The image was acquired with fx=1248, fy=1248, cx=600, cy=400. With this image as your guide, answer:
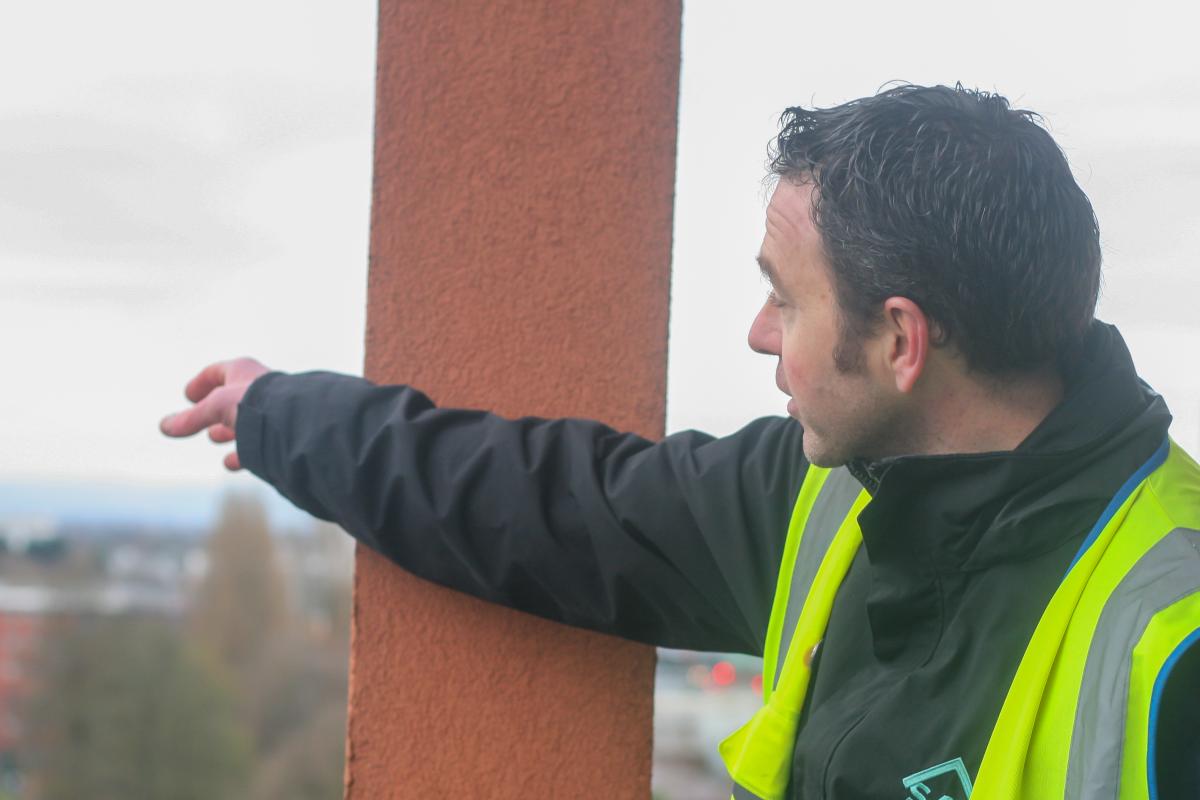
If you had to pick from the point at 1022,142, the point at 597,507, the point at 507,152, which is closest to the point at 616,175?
the point at 507,152

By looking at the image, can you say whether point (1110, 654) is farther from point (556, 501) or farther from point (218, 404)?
point (218, 404)

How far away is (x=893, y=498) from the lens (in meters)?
1.46

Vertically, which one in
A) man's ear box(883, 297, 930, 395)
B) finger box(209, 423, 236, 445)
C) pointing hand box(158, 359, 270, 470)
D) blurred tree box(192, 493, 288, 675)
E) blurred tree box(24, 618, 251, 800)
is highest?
man's ear box(883, 297, 930, 395)

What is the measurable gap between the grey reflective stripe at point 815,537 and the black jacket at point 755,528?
2.2 inches

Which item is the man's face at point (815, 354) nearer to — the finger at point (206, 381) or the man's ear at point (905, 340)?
the man's ear at point (905, 340)

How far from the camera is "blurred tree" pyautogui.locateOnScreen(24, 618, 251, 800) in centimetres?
3862

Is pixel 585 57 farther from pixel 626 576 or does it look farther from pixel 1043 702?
pixel 1043 702

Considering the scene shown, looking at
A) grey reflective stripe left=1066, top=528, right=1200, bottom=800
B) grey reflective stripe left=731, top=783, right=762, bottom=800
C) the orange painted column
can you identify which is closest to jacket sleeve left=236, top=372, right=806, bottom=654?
the orange painted column

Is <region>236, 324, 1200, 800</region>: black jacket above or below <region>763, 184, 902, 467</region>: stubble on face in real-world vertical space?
below

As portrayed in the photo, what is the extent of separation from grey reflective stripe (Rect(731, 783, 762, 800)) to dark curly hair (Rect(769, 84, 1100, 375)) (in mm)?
586

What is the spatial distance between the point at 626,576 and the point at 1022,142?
794 millimetres

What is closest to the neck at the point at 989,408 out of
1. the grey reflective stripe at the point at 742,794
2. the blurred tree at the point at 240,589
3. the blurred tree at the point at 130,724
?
the grey reflective stripe at the point at 742,794

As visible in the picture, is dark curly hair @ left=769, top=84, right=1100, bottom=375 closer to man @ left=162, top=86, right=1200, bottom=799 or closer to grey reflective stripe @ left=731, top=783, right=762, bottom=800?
man @ left=162, top=86, right=1200, bottom=799

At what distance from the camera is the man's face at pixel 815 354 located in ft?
5.06
